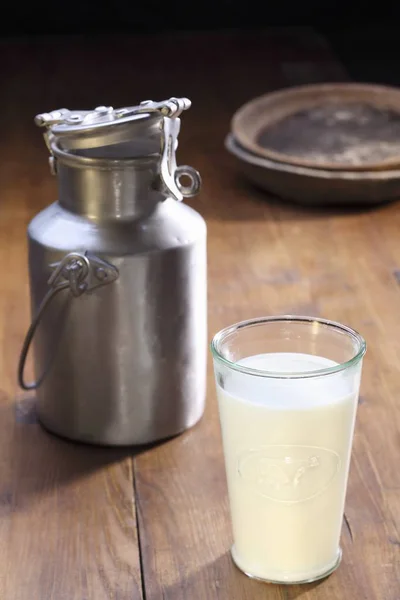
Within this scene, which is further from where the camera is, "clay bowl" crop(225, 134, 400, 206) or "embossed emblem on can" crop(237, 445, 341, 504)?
"clay bowl" crop(225, 134, 400, 206)

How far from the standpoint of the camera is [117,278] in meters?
0.81

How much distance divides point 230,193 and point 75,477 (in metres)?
0.80

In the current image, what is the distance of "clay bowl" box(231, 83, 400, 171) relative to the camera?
1498mm

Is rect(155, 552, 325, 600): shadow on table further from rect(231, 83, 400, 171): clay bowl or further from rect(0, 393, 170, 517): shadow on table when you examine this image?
rect(231, 83, 400, 171): clay bowl

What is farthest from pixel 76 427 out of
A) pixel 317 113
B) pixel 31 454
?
pixel 317 113

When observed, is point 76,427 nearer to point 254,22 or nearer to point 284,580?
point 284,580

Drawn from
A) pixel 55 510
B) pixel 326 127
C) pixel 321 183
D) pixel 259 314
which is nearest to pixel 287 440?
pixel 55 510

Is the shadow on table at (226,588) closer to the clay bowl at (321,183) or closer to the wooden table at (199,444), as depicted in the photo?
the wooden table at (199,444)

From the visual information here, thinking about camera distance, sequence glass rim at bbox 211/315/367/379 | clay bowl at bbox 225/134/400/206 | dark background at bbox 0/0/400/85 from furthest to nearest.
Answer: dark background at bbox 0/0/400/85
clay bowl at bbox 225/134/400/206
glass rim at bbox 211/315/367/379

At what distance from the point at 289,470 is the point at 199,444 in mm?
225

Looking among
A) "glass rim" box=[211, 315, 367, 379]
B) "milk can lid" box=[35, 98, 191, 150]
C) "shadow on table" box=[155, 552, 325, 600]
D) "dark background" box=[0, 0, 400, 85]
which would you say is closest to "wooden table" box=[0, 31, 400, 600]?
"shadow on table" box=[155, 552, 325, 600]

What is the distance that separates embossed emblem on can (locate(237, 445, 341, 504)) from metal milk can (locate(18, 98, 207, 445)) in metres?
0.20

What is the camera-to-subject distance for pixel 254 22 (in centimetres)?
285

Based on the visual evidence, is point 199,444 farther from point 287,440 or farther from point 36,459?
point 287,440
